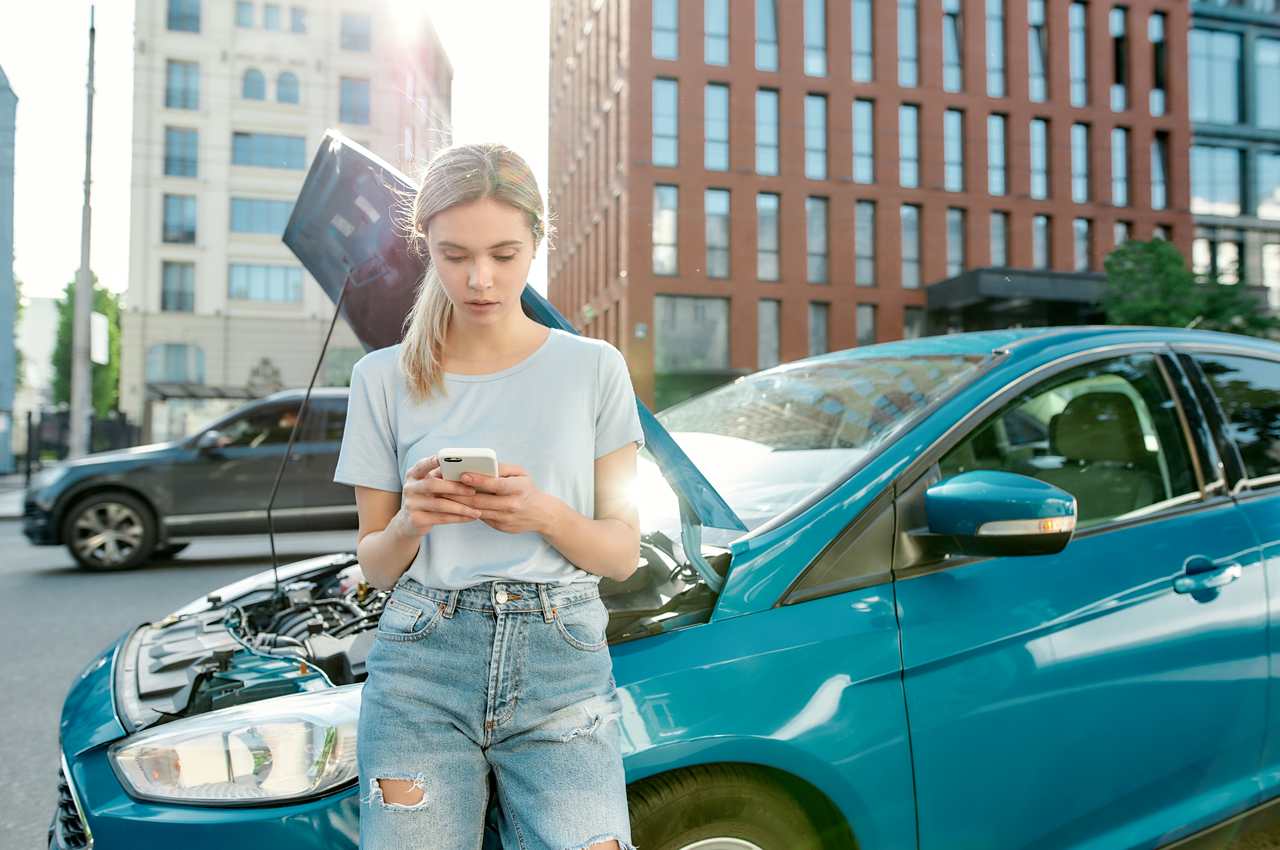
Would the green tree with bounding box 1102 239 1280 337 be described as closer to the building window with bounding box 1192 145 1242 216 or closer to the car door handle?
the building window with bounding box 1192 145 1242 216

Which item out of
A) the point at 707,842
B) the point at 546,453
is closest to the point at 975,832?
the point at 707,842

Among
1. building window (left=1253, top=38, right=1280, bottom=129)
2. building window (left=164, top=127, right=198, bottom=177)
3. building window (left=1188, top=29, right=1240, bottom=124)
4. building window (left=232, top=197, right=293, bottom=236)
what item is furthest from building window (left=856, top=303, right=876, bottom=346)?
building window (left=164, top=127, right=198, bottom=177)

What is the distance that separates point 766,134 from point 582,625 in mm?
29612

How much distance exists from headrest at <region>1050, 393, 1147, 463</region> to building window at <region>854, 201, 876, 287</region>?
28079 mm

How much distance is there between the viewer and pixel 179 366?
109 ft

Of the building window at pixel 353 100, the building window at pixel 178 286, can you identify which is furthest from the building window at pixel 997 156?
the building window at pixel 178 286

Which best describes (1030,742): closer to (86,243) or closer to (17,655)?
(17,655)

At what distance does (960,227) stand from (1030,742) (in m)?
31.3

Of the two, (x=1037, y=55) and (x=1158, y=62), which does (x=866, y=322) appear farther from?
(x=1158, y=62)

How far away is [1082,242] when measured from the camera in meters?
31.7

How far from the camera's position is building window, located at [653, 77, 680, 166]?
27.7 meters

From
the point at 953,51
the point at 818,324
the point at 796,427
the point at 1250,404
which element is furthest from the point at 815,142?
the point at 796,427

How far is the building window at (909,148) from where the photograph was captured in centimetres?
2972

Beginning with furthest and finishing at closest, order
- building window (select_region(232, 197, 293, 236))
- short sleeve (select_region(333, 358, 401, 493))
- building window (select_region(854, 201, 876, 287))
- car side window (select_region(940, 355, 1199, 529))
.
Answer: building window (select_region(232, 197, 293, 236)) → building window (select_region(854, 201, 876, 287)) → car side window (select_region(940, 355, 1199, 529)) → short sleeve (select_region(333, 358, 401, 493))
